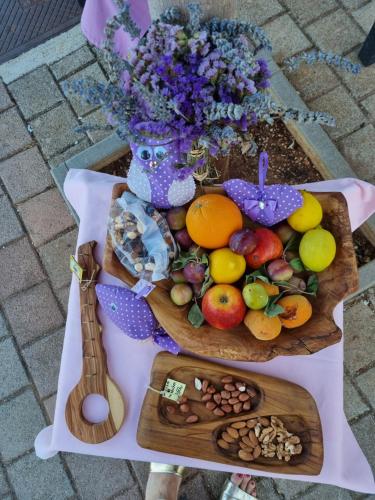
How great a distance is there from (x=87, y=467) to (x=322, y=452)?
45.8 inches

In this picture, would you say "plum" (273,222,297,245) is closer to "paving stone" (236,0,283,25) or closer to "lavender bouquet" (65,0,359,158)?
"lavender bouquet" (65,0,359,158)

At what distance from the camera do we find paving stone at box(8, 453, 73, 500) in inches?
75.7

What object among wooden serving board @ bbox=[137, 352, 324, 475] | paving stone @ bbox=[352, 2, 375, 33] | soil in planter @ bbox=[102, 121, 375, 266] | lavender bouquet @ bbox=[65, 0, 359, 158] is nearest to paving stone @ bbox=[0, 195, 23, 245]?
soil in planter @ bbox=[102, 121, 375, 266]

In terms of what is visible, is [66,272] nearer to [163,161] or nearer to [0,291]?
[0,291]

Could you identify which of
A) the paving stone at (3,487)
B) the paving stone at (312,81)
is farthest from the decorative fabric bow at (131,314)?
the paving stone at (312,81)

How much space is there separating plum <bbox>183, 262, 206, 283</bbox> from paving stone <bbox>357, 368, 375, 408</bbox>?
1.22 meters

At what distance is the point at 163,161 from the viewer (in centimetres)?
106

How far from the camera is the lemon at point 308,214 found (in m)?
1.11

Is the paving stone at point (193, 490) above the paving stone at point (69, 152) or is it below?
below

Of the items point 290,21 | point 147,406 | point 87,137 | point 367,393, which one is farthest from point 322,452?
point 290,21

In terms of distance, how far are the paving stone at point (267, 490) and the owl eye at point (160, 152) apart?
1.53 m

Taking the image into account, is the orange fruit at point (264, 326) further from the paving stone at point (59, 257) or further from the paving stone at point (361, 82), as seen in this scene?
the paving stone at point (361, 82)

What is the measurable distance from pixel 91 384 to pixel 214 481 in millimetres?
980

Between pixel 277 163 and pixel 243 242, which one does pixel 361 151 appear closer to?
pixel 277 163
